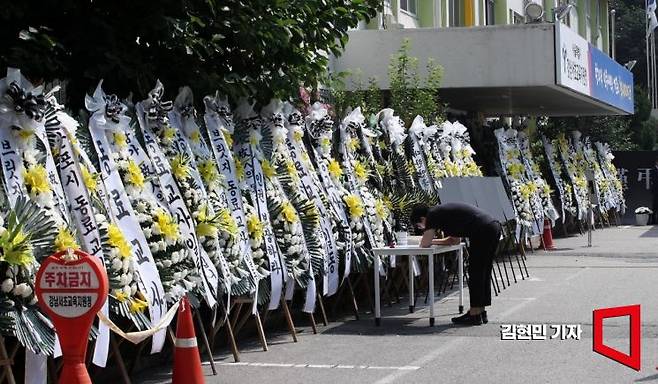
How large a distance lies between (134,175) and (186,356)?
73.7 inches

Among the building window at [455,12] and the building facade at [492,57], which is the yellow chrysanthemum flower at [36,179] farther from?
the building window at [455,12]

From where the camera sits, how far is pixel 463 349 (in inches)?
436

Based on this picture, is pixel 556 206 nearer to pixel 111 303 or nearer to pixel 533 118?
pixel 533 118

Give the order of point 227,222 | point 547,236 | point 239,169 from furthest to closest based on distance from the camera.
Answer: point 547,236
point 239,169
point 227,222

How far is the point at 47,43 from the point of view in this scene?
976 centimetres

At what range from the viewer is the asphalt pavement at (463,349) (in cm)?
971

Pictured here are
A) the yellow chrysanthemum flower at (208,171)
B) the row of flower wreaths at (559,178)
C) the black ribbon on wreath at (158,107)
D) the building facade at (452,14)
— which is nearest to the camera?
the black ribbon on wreath at (158,107)

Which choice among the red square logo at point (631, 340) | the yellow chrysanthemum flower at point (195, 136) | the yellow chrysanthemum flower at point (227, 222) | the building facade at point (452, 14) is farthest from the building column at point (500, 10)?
the yellow chrysanthemum flower at point (227, 222)

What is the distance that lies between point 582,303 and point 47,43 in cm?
772

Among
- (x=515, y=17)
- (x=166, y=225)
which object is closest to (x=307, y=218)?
(x=166, y=225)

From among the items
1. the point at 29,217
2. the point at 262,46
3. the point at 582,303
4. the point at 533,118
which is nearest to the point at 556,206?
the point at 533,118

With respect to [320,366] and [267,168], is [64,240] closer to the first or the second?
[320,366]

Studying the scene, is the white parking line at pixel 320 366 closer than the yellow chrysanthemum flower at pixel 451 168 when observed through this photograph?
Yes

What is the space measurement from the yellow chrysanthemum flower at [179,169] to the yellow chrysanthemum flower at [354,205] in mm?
3496
